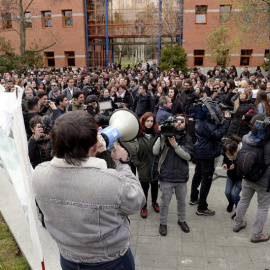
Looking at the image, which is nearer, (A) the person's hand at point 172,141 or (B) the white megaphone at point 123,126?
(B) the white megaphone at point 123,126

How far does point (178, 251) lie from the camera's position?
3617 mm

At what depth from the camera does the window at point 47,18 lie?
1030 inches

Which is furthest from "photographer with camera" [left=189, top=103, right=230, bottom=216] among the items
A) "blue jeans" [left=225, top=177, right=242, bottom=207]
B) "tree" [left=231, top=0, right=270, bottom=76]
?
"tree" [left=231, top=0, right=270, bottom=76]

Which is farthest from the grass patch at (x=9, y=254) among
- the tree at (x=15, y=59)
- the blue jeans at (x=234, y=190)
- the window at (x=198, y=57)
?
the window at (x=198, y=57)

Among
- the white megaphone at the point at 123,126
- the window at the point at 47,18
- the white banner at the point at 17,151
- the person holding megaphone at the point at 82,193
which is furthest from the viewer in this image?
the window at the point at 47,18

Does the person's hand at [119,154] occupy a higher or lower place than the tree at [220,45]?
lower

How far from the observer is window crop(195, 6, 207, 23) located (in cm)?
2350

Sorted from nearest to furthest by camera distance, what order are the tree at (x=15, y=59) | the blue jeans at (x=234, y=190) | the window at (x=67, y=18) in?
the blue jeans at (x=234, y=190), the tree at (x=15, y=59), the window at (x=67, y=18)

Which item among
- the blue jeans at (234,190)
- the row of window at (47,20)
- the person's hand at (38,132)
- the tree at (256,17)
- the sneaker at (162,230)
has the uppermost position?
the row of window at (47,20)

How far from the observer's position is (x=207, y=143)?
410cm

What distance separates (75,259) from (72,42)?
26.3m

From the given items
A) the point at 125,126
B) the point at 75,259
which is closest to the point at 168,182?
the point at 125,126

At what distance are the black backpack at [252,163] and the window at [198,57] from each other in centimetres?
2231

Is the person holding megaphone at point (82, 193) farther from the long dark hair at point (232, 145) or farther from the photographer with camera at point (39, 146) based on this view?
the long dark hair at point (232, 145)
